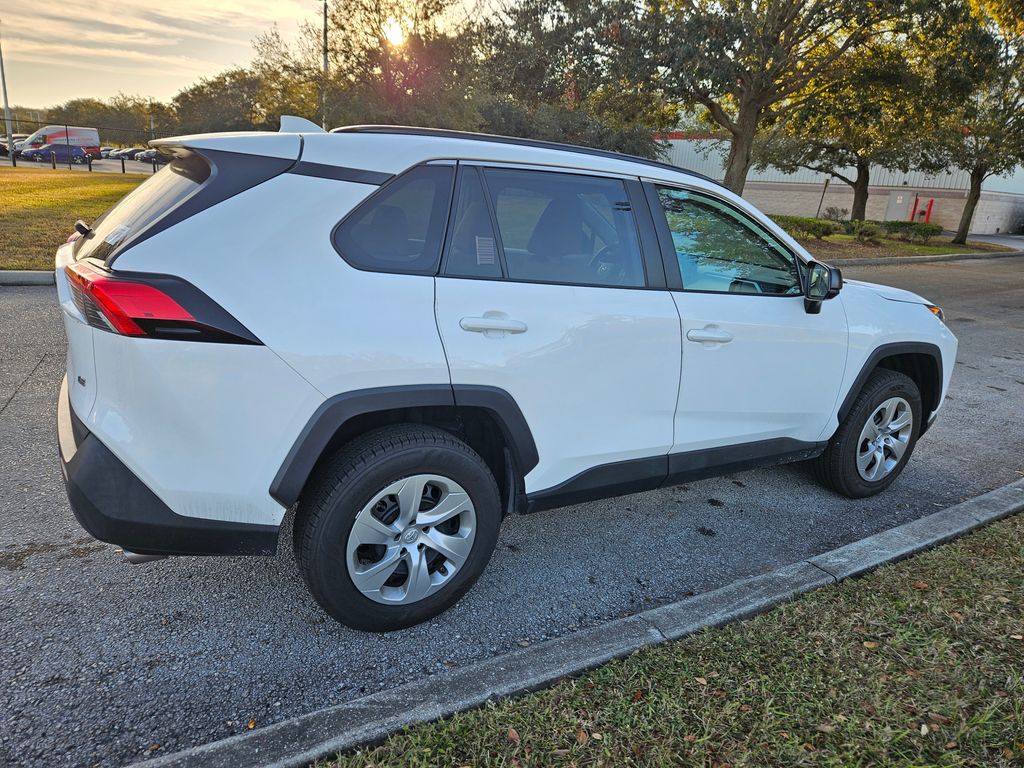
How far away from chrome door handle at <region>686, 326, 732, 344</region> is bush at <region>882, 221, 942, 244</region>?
25.5 meters

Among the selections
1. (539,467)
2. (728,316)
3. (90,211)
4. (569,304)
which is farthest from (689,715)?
(90,211)

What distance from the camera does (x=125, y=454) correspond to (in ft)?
7.32

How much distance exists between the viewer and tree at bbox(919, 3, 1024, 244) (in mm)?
14047

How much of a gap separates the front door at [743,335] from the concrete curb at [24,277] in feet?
28.7

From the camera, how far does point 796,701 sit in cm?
230

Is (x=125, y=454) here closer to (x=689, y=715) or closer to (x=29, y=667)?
(x=29, y=667)

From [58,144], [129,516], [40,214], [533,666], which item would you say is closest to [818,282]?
[533,666]

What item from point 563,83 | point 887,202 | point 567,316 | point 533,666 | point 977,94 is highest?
point 977,94

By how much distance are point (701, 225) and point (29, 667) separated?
3.26 meters

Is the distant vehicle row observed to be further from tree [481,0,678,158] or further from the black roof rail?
the black roof rail

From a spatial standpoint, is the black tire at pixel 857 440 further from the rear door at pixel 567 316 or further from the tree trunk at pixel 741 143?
the tree trunk at pixel 741 143

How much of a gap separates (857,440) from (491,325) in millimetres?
2554

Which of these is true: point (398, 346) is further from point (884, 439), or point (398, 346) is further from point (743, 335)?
point (884, 439)

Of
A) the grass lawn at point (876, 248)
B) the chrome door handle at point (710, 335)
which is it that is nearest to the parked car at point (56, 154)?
the grass lawn at point (876, 248)
